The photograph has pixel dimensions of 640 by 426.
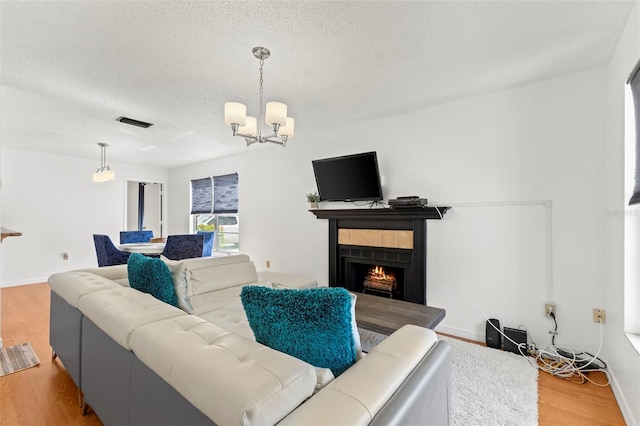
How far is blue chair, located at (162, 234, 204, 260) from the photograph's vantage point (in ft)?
13.2

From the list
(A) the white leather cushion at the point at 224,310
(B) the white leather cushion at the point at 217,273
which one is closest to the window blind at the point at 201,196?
(B) the white leather cushion at the point at 217,273

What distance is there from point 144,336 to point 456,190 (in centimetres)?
279

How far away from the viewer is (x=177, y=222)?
21.4ft

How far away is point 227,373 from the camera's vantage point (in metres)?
0.79

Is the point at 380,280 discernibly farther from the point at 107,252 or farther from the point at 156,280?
the point at 107,252

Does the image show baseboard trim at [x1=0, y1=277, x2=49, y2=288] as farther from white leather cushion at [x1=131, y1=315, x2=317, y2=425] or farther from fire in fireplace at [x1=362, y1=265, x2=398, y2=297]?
white leather cushion at [x1=131, y1=315, x2=317, y2=425]

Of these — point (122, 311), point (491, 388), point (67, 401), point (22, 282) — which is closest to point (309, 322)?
point (122, 311)

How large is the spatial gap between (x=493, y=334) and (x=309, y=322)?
234 centimetres

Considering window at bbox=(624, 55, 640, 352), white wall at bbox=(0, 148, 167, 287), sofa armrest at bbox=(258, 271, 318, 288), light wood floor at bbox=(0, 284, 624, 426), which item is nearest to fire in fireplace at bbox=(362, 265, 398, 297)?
sofa armrest at bbox=(258, 271, 318, 288)

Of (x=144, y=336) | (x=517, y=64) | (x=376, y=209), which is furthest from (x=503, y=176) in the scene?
(x=144, y=336)

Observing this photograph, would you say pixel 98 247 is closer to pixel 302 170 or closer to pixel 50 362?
pixel 50 362

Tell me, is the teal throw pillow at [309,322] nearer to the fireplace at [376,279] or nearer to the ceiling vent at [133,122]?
the fireplace at [376,279]

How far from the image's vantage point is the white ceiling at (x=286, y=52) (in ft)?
5.42

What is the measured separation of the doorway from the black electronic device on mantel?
264 inches
